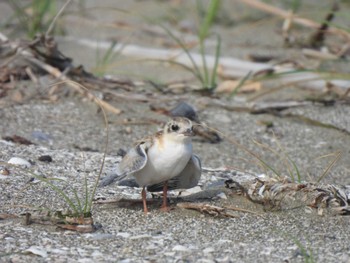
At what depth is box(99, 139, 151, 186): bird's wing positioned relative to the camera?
11.0 feet

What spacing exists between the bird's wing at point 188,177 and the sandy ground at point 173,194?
9cm

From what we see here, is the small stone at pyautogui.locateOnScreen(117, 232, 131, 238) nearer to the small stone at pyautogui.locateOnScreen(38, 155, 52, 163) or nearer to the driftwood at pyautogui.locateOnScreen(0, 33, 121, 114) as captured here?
the small stone at pyautogui.locateOnScreen(38, 155, 52, 163)

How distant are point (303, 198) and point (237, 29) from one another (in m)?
4.76

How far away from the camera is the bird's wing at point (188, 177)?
351 centimetres

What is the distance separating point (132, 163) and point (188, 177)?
0.31 meters

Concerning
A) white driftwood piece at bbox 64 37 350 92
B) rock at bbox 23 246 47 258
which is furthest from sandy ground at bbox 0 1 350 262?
white driftwood piece at bbox 64 37 350 92

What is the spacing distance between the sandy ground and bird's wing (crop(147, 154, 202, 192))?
0.29 feet

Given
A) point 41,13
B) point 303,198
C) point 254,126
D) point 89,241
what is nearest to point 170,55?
point 41,13

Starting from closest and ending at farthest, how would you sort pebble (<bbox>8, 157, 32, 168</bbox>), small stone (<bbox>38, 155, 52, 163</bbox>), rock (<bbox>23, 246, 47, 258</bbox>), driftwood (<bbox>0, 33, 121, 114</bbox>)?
rock (<bbox>23, 246, 47, 258</bbox>), pebble (<bbox>8, 157, 32, 168</bbox>), small stone (<bbox>38, 155, 52, 163</bbox>), driftwood (<bbox>0, 33, 121, 114</bbox>)

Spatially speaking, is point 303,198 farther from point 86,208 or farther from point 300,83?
point 300,83

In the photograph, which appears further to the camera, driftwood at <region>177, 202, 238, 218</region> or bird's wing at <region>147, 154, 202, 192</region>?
bird's wing at <region>147, 154, 202, 192</region>


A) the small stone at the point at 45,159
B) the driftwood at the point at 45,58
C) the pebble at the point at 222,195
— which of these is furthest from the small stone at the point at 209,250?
the driftwood at the point at 45,58

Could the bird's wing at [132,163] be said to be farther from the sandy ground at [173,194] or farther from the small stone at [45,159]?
the small stone at [45,159]

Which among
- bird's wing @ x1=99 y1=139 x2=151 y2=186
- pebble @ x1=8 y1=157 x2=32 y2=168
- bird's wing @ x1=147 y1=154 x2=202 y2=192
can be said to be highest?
bird's wing @ x1=99 y1=139 x2=151 y2=186
